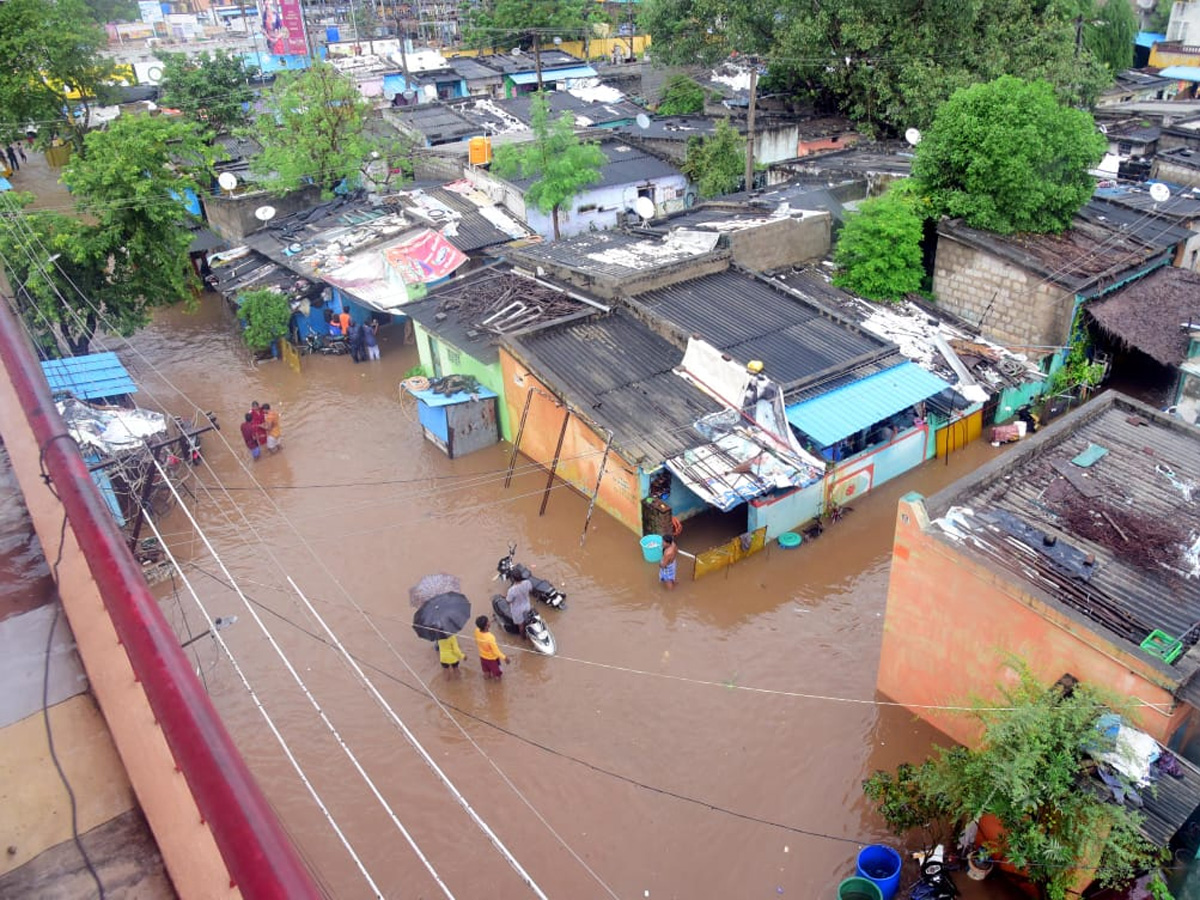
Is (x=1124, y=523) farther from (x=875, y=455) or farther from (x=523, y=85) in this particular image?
(x=523, y=85)

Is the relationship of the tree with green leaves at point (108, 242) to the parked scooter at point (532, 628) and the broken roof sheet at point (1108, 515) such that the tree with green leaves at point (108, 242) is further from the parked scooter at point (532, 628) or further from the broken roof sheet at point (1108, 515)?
the broken roof sheet at point (1108, 515)

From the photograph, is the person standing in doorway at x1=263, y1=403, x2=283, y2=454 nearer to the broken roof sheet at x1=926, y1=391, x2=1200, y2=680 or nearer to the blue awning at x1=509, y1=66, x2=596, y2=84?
the broken roof sheet at x1=926, y1=391, x2=1200, y2=680

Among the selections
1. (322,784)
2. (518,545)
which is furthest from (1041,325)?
(322,784)

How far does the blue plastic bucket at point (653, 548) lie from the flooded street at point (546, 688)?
309mm

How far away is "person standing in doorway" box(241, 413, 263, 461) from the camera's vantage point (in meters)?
19.0

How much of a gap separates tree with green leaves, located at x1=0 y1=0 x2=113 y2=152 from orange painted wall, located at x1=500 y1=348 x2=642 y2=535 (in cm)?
2675

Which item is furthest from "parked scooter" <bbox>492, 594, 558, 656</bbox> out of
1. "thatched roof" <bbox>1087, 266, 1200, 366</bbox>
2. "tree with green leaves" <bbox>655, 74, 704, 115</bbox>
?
"tree with green leaves" <bbox>655, 74, 704, 115</bbox>

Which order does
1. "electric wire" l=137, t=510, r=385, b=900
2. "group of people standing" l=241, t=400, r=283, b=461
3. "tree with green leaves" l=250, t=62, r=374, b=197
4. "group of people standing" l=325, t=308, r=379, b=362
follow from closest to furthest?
"electric wire" l=137, t=510, r=385, b=900
"group of people standing" l=241, t=400, r=283, b=461
"group of people standing" l=325, t=308, r=379, b=362
"tree with green leaves" l=250, t=62, r=374, b=197

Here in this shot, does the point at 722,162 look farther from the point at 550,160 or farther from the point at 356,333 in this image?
the point at 356,333

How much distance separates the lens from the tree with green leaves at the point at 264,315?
23031 mm

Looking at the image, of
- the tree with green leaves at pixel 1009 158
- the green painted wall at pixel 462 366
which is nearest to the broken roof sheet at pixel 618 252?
the green painted wall at pixel 462 366

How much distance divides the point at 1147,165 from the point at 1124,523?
1986 centimetres

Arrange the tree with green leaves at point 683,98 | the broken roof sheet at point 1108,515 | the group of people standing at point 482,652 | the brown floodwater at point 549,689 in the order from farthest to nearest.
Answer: the tree with green leaves at point 683,98 → the group of people standing at point 482,652 → the brown floodwater at point 549,689 → the broken roof sheet at point 1108,515

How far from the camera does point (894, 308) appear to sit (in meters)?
20.2
